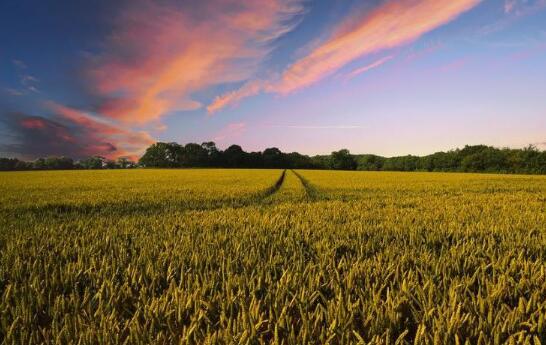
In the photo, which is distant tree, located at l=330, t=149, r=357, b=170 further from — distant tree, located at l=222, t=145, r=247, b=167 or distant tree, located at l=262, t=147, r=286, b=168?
distant tree, located at l=222, t=145, r=247, b=167

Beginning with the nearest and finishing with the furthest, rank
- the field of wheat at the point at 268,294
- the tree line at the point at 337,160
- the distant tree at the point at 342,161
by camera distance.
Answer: the field of wheat at the point at 268,294 < the tree line at the point at 337,160 < the distant tree at the point at 342,161

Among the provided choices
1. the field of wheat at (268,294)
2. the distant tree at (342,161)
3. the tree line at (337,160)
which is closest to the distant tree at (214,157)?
the tree line at (337,160)

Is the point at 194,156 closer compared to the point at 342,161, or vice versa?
the point at 194,156

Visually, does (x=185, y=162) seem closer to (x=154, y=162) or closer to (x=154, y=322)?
(x=154, y=162)

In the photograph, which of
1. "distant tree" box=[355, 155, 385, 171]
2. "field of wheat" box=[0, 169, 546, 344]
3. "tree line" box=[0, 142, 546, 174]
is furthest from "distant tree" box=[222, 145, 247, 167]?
"field of wheat" box=[0, 169, 546, 344]

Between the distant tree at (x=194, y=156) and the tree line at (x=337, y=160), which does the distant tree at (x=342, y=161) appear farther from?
the distant tree at (x=194, y=156)

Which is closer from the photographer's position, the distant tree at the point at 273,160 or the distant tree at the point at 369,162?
the distant tree at the point at 273,160

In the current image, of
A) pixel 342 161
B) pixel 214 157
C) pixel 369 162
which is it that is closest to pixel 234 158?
pixel 214 157

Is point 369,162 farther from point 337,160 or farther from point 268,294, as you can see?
point 268,294

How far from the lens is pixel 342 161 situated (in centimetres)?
14012

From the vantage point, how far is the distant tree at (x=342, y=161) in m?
139

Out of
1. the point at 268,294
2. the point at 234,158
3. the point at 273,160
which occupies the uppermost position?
the point at 234,158

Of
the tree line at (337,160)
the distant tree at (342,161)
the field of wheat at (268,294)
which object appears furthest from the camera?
the distant tree at (342,161)

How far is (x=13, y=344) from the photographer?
1.56 metres
